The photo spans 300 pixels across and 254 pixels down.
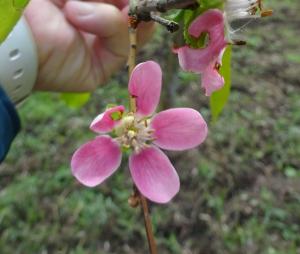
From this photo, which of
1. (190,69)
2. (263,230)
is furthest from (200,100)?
(190,69)

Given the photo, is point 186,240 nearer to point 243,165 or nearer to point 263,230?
point 263,230

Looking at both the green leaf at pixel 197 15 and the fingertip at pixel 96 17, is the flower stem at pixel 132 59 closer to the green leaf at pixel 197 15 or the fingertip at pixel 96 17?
the green leaf at pixel 197 15

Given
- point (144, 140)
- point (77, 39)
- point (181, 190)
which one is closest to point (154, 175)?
point (144, 140)

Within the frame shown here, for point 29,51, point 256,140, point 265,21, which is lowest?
point 265,21

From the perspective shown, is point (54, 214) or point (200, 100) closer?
point (54, 214)

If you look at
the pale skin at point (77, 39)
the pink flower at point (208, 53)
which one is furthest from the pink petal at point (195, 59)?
the pale skin at point (77, 39)

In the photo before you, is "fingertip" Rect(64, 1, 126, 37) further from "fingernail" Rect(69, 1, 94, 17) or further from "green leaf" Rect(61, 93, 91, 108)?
"green leaf" Rect(61, 93, 91, 108)
